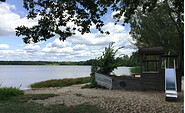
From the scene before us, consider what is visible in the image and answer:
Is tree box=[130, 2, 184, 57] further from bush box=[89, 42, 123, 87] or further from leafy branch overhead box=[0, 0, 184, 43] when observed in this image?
leafy branch overhead box=[0, 0, 184, 43]

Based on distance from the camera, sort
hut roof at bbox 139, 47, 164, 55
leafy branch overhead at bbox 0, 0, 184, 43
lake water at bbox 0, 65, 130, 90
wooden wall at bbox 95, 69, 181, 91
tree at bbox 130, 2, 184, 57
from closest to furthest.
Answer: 1. leafy branch overhead at bbox 0, 0, 184, 43
2. wooden wall at bbox 95, 69, 181, 91
3. hut roof at bbox 139, 47, 164, 55
4. tree at bbox 130, 2, 184, 57
5. lake water at bbox 0, 65, 130, 90

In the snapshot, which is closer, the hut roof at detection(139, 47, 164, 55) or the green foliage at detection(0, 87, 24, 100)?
the green foliage at detection(0, 87, 24, 100)

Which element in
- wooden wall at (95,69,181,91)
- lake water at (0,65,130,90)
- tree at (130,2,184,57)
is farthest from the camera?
lake water at (0,65,130,90)

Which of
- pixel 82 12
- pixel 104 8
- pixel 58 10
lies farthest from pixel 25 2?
pixel 104 8

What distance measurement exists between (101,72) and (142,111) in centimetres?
824

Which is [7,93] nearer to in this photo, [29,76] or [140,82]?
[140,82]

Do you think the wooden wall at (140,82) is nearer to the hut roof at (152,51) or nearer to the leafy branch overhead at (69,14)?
the hut roof at (152,51)

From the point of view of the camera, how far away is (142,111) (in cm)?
559

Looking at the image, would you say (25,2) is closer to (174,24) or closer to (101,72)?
(101,72)

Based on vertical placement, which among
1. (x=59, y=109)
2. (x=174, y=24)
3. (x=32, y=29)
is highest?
(x=174, y=24)

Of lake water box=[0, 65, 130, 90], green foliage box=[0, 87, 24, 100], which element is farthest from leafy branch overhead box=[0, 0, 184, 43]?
lake water box=[0, 65, 130, 90]

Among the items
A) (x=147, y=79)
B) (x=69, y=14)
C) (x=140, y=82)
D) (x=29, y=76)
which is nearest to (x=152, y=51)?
(x=147, y=79)

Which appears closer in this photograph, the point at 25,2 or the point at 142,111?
the point at 142,111

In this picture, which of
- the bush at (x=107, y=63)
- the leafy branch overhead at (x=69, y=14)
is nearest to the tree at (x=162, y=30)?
the bush at (x=107, y=63)
